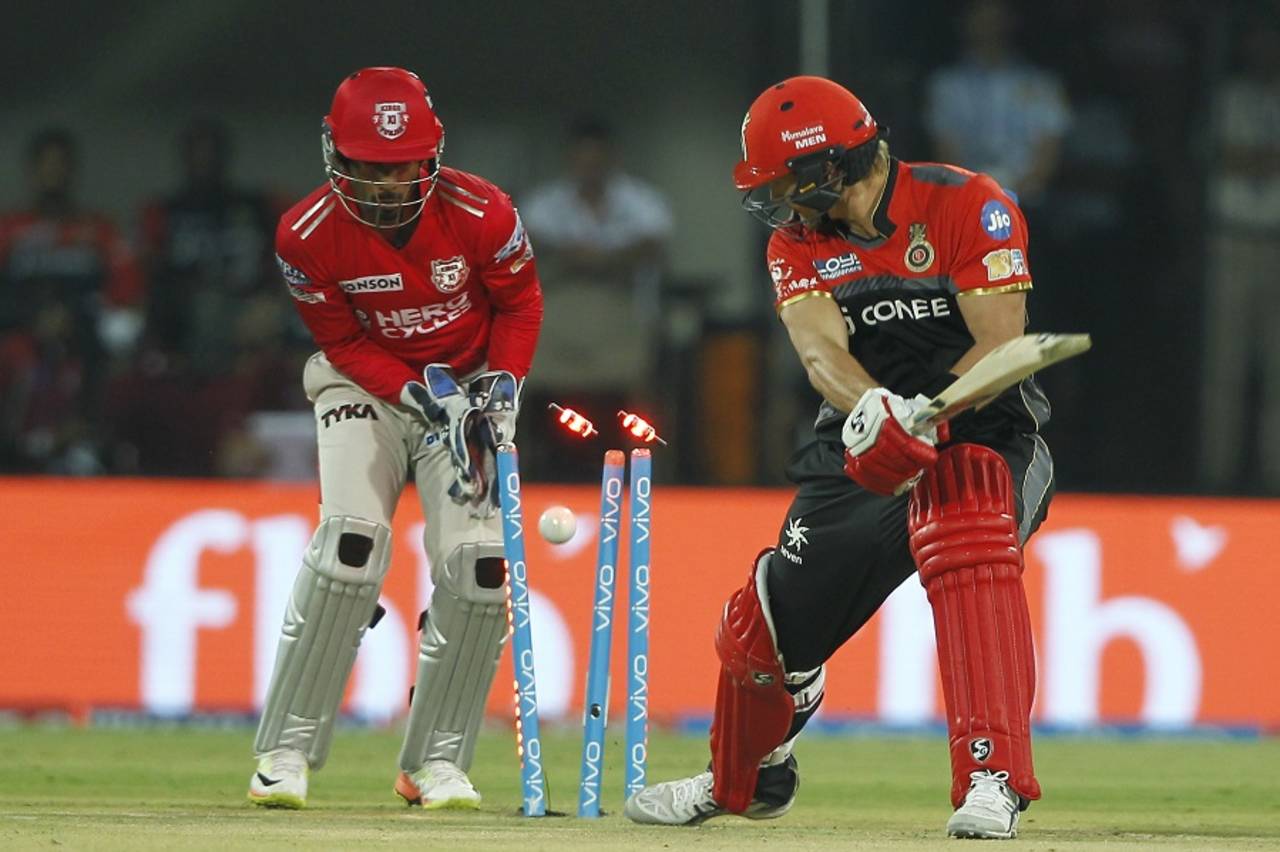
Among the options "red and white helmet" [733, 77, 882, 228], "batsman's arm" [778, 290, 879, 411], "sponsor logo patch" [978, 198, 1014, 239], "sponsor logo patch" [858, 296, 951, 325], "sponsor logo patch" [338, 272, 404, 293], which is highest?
"red and white helmet" [733, 77, 882, 228]

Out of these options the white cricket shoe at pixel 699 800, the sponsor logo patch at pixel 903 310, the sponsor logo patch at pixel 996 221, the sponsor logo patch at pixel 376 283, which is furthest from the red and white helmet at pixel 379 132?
the white cricket shoe at pixel 699 800

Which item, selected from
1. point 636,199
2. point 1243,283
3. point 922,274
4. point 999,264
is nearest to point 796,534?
point 922,274

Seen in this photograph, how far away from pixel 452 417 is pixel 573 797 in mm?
1171

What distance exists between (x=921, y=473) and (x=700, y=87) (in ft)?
19.3

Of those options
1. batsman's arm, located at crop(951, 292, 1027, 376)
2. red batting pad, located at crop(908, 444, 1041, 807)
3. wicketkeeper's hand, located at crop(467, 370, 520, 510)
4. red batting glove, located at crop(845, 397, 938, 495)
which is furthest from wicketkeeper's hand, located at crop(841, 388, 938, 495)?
wicketkeeper's hand, located at crop(467, 370, 520, 510)

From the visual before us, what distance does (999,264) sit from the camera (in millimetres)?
5027

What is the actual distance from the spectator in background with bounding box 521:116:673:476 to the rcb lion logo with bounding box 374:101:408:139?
13.3 ft

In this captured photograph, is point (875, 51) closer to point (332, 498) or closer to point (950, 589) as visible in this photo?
point (332, 498)

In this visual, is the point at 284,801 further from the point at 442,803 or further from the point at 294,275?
the point at 294,275

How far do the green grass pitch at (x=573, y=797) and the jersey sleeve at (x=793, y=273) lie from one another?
3.86 feet

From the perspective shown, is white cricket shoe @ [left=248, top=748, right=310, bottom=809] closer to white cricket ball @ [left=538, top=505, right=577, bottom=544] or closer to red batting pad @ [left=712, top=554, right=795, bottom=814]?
white cricket ball @ [left=538, top=505, right=577, bottom=544]

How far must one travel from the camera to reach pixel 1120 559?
8516mm

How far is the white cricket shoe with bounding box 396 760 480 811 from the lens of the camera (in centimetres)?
577

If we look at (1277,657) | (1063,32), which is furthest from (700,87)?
(1277,657)
